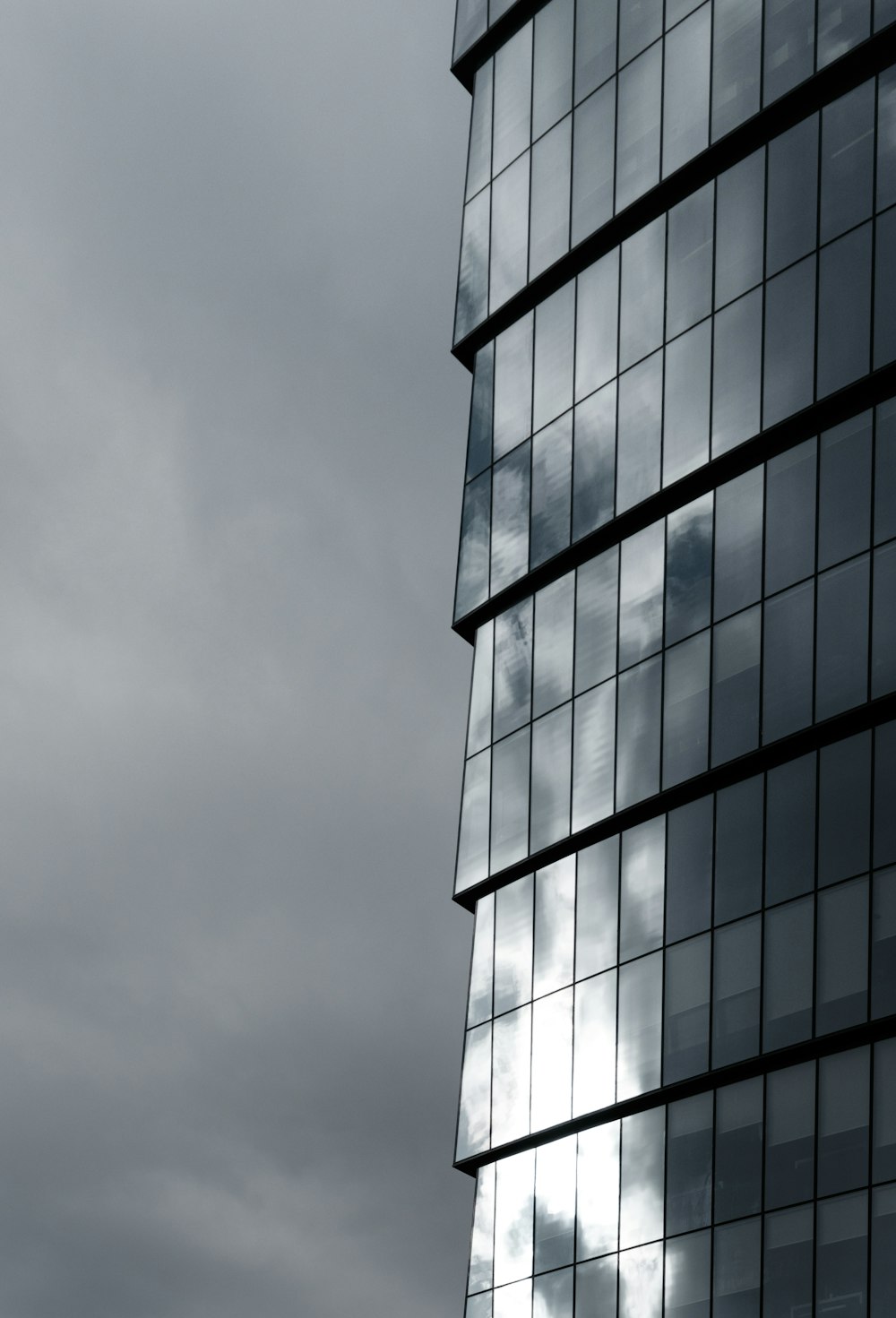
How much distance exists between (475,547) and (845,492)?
563 inches

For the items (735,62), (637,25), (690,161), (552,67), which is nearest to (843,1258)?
→ (690,161)

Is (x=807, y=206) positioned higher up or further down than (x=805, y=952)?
higher up

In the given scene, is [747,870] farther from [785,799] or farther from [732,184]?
[732,184]

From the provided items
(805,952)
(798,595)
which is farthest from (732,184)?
(805,952)

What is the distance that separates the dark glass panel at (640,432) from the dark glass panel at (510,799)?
653 cm

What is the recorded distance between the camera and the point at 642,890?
44750mm

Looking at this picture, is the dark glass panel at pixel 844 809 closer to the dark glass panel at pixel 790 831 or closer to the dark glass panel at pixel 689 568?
the dark glass panel at pixel 790 831

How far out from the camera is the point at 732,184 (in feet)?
154

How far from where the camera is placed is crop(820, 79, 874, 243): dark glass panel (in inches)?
1682

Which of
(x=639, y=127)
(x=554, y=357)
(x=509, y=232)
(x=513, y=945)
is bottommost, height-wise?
(x=513, y=945)

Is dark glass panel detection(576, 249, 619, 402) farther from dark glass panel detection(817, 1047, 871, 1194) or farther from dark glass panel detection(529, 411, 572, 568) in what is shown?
dark glass panel detection(817, 1047, 871, 1194)

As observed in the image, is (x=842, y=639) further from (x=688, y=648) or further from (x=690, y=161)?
(x=690, y=161)

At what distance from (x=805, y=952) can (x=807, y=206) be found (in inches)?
642

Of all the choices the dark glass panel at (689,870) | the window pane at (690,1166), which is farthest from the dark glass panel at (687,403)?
the window pane at (690,1166)
